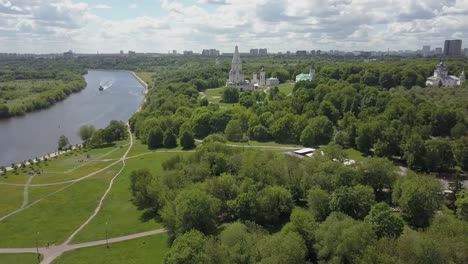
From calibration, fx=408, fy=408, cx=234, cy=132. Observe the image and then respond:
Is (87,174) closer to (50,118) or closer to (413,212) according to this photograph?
(413,212)

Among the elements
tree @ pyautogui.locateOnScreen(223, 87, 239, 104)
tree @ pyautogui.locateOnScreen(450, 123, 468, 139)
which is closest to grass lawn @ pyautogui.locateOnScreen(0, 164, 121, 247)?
tree @ pyautogui.locateOnScreen(450, 123, 468, 139)

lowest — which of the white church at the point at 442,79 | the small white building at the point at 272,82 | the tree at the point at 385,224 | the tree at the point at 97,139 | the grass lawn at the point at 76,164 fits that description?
the grass lawn at the point at 76,164

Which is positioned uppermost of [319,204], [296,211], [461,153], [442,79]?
[442,79]

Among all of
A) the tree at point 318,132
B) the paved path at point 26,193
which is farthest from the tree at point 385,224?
the paved path at point 26,193

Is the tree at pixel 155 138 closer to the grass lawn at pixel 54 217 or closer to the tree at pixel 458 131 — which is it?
the grass lawn at pixel 54 217

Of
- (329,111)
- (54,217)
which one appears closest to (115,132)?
(54,217)

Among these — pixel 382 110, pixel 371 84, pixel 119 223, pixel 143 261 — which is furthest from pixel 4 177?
pixel 371 84

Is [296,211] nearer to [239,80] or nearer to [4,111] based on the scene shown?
[4,111]
